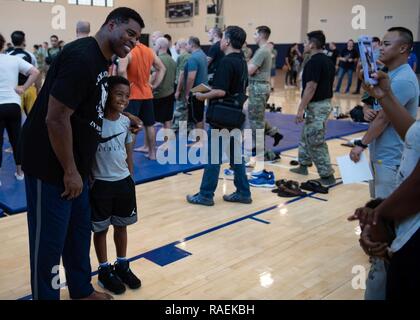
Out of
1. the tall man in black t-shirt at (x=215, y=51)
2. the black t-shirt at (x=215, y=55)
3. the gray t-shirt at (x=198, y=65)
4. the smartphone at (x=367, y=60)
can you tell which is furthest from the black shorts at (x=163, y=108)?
the smartphone at (x=367, y=60)

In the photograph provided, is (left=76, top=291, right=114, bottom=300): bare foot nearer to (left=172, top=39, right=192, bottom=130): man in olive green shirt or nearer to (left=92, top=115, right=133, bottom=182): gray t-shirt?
(left=92, top=115, right=133, bottom=182): gray t-shirt

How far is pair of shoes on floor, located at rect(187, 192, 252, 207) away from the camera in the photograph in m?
4.58

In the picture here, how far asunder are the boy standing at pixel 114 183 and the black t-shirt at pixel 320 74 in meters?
2.95

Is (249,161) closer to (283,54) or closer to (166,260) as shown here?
(166,260)

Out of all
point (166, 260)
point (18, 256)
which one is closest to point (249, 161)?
point (166, 260)

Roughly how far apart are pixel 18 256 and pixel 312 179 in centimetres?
359

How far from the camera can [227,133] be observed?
14.7 feet

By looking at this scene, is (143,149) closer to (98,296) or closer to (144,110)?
(144,110)

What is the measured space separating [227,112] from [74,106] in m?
2.45

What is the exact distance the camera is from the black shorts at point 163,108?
22.2 ft

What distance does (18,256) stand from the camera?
3330mm

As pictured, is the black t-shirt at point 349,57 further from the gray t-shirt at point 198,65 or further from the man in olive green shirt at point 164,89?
the man in olive green shirt at point 164,89

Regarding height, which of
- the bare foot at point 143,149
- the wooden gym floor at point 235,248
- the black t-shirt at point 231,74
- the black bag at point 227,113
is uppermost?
the black t-shirt at point 231,74

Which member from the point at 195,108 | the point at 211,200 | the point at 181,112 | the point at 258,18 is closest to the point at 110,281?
the point at 211,200
